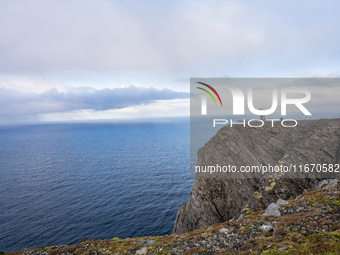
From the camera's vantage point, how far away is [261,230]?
52.4 feet

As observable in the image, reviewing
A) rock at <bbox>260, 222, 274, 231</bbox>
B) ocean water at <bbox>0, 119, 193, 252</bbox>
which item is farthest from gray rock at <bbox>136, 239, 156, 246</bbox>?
ocean water at <bbox>0, 119, 193, 252</bbox>

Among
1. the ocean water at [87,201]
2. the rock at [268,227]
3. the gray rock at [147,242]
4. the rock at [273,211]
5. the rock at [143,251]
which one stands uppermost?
the rock at [268,227]

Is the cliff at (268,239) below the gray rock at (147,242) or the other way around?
the other way around

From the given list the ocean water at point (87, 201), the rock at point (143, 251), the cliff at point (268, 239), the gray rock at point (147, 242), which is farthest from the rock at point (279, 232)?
the ocean water at point (87, 201)

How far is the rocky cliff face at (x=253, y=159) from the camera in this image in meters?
29.5

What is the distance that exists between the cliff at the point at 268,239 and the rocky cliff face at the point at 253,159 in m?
8.99

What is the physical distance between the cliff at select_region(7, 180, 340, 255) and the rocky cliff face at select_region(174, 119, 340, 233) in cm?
899

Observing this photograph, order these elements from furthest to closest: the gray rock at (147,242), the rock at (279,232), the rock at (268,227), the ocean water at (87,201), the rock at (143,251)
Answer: the ocean water at (87,201)
the gray rock at (147,242)
the rock at (143,251)
the rock at (268,227)
the rock at (279,232)

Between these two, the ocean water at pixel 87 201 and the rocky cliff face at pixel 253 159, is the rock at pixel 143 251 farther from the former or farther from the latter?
the ocean water at pixel 87 201

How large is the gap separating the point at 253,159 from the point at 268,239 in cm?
2655

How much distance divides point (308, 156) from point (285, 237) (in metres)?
25.8

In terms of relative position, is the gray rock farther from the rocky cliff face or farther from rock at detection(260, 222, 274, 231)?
the rocky cliff face

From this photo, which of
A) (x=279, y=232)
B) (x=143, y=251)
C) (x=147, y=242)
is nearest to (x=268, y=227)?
(x=279, y=232)

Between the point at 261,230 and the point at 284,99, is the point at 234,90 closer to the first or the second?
the point at 284,99
